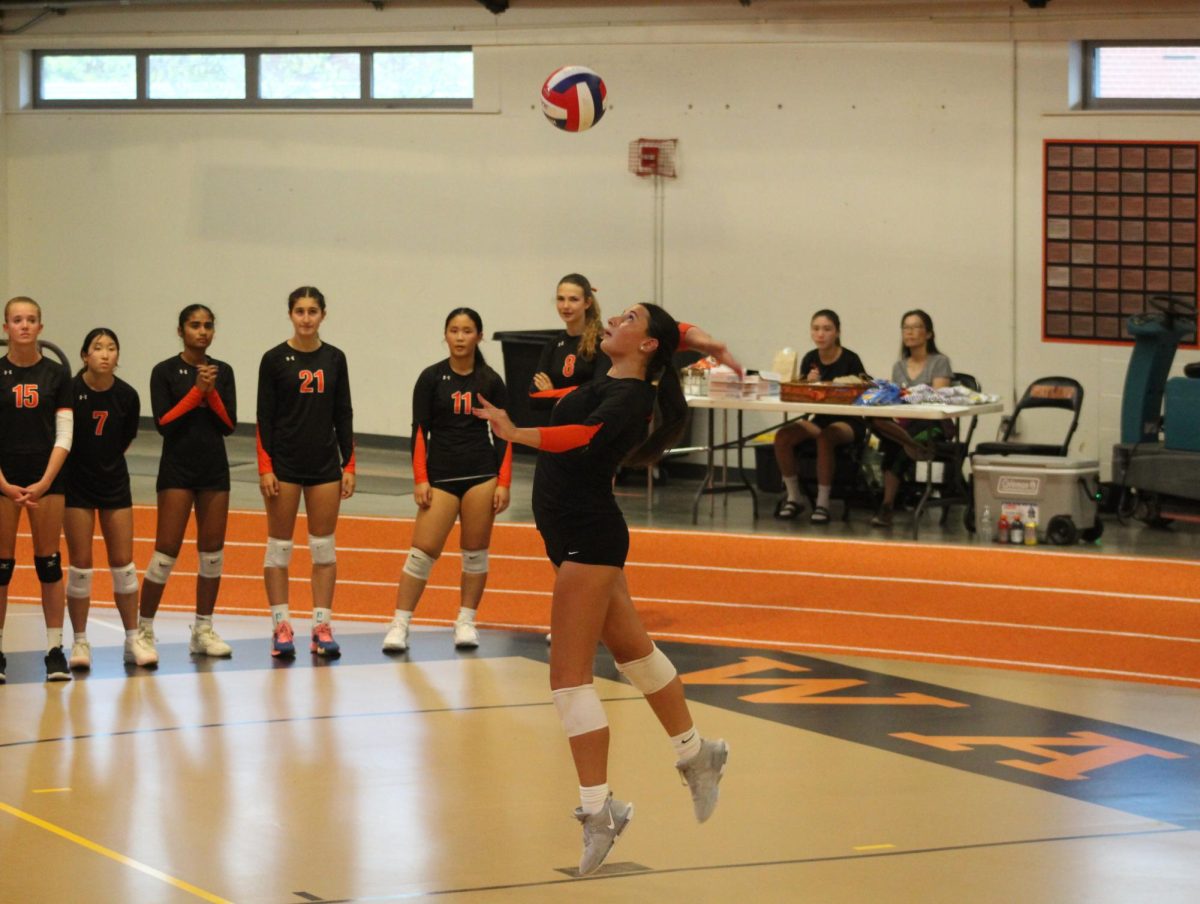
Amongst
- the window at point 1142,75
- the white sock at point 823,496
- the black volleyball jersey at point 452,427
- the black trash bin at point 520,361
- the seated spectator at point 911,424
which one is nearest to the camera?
the black volleyball jersey at point 452,427

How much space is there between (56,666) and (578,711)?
11.4ft

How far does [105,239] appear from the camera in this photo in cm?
1388

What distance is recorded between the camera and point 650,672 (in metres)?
4.54

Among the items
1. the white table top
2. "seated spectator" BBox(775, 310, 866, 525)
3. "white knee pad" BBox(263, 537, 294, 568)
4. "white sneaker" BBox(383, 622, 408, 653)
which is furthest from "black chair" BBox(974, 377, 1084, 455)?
"white knee pad" BBox(263, 537, 294, 568)

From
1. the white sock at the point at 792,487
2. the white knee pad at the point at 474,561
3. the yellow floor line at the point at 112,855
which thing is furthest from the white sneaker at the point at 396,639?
the white sock at the point at 792,487

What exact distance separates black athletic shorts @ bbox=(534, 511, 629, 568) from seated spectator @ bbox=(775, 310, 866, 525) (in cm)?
564

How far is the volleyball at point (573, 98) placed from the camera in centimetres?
904

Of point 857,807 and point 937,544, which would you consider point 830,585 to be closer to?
point 937,544

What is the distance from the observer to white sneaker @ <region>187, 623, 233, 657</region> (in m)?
7.47

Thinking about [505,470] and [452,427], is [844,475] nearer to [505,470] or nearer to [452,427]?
A: [505,470]

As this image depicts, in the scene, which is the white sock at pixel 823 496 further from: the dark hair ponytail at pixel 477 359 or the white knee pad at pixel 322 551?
the white knee pad at pixel 322 551

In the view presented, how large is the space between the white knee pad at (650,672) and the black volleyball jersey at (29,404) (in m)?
3.39

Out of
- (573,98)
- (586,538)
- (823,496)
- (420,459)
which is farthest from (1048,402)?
(586,538)

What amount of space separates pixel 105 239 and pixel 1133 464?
29.1 ft
